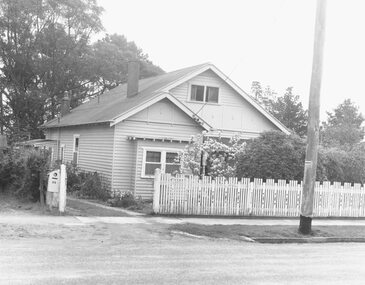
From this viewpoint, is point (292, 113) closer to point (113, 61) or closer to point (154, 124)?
point (113, 61)

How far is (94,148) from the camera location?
76.1ft

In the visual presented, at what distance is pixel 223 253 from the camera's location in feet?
33.5

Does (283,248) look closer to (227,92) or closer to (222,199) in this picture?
(222,199)

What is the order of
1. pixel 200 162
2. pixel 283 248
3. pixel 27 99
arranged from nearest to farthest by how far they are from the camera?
pixel 283 248 < pixel 200 162 < pixel 27 99

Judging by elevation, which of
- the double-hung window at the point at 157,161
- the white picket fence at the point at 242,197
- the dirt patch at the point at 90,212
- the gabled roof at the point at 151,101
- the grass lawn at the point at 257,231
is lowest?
the dirt patch at the point at 90,212

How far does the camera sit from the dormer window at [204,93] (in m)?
24.6

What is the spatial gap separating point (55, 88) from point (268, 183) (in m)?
31.4

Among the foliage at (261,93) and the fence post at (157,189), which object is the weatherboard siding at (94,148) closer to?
the fence post at (157,189)

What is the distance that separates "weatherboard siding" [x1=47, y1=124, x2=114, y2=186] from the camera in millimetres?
21422

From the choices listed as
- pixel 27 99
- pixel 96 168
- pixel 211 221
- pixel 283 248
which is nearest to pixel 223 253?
pixel 283 248

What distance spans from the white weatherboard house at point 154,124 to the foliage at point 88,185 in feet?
1.32

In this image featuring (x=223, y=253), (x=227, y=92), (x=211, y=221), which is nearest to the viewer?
(x=223, y=253)

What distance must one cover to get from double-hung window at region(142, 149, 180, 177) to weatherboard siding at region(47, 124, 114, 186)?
Result: 1.48 metres

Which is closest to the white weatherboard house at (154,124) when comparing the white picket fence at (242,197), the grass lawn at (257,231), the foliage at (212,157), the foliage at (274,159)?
the foliage at (212,157)
